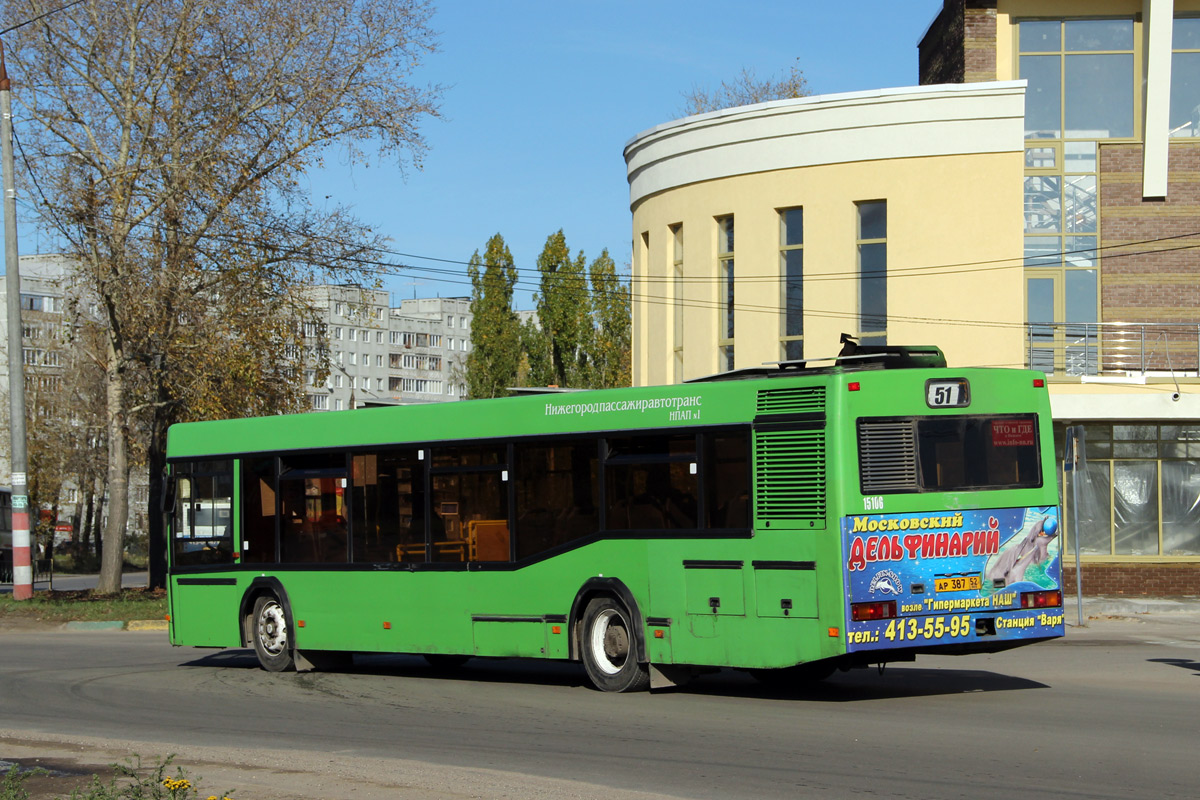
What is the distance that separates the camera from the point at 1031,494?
1263cm

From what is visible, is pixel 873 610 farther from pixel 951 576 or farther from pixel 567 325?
pixel 567 325

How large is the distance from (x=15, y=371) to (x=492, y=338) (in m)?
46.0

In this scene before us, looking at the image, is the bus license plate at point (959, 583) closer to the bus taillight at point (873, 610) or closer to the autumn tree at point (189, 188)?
the bus taillight at point (873, 610)

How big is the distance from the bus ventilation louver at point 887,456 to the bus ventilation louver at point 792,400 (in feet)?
1.32

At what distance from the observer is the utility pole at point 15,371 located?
26.5 metres

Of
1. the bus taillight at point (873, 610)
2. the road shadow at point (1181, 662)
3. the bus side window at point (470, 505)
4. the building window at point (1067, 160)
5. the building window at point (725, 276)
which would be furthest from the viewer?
the building window at point (725, 276)

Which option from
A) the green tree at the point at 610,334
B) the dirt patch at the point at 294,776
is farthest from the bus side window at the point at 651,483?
the green tree at the point at 610,334

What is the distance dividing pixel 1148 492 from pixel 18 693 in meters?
20.0

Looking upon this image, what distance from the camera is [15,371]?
27.8 metres

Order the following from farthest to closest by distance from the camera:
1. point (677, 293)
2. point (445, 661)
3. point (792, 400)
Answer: point (677, 293)
point (445, 661)
point (792, 400)

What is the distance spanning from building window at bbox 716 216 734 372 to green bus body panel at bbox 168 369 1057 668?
549 inches

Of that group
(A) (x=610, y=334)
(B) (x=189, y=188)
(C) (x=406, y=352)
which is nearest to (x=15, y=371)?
(B) (x=189, y=188)

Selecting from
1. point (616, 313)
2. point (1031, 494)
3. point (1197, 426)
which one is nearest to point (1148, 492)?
point (1197, 426)

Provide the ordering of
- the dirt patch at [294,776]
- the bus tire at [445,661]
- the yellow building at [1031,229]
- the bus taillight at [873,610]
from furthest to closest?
the yellow building at [1031,229] < the bus tire at [445,661] < the bus taillight at [873,610] < the dirt patch at [294,776]
